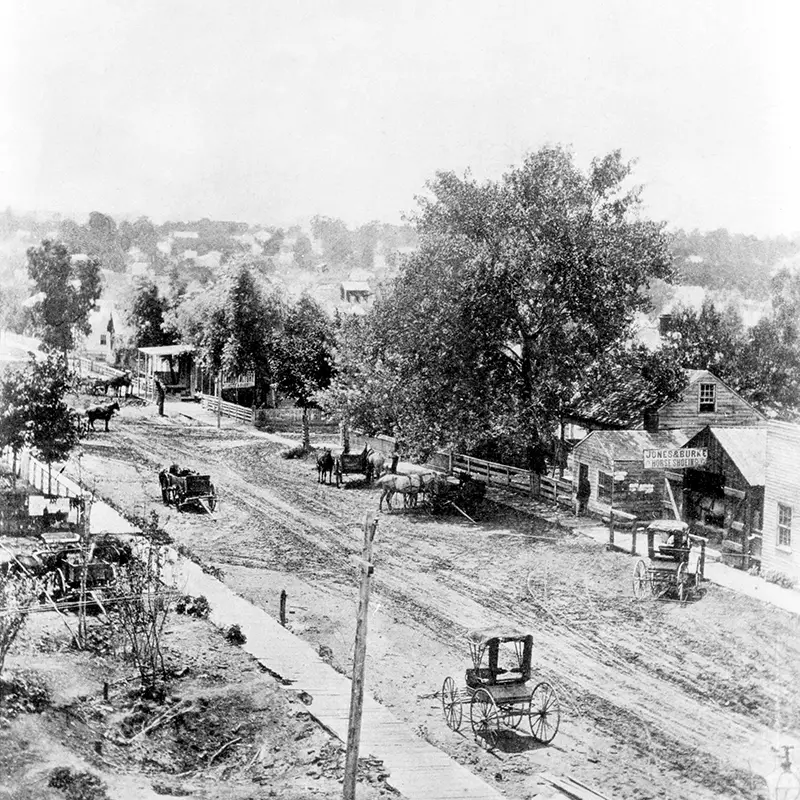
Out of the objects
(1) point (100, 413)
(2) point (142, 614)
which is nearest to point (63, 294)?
(1) point (100, 413)

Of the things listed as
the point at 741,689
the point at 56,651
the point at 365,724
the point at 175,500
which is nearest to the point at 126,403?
the point at 175,500

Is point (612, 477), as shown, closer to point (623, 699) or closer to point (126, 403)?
point (623, 699)

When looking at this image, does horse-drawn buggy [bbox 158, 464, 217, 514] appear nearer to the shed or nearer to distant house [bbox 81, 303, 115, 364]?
the shed

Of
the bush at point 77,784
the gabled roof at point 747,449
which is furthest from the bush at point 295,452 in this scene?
Answer: the bush at point 77,784

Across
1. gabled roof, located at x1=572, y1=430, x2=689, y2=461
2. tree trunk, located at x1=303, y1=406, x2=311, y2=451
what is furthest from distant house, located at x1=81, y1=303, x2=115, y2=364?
gabled roof, located at x1=572, y1=430, x2=689, y2=461

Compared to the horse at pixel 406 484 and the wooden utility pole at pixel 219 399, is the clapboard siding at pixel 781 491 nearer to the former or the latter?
the horse at pixel 406 484

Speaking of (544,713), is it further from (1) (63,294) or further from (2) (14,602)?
(1) (63,294)
